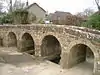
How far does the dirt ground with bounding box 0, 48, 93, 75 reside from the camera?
465 inches

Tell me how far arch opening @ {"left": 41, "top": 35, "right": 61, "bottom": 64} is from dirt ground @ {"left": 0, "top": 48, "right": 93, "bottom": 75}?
109 cm

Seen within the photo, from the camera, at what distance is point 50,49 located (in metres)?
16.6

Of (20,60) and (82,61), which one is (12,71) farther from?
(82,61)

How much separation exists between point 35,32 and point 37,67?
3925 mm

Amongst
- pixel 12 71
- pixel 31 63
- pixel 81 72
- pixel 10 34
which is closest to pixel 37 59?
pixel 31 63

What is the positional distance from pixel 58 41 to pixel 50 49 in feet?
4.12

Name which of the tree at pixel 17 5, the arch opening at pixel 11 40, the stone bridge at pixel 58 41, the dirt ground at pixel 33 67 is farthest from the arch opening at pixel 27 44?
the tree at pixel 17 5

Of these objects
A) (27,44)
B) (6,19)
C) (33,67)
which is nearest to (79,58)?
(33,67)

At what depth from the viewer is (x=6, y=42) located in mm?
20266

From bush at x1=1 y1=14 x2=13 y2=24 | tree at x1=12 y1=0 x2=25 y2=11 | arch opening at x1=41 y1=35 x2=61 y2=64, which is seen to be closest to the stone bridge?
arch opening at x1=41 y1=35 x2=61 y2=64

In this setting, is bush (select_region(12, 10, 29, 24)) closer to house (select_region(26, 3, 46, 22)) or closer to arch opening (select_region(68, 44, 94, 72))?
arch opening (select_region(68, 44, 94, 72))

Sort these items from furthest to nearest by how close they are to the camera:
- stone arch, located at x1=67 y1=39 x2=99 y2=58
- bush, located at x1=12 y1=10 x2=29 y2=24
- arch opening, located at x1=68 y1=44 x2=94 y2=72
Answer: bush, located at x1=12 y1=10 x2=29 y2=24 < arch opening, located at x1=68 y1=44 x2=94 y2=72 < stone arch, located at x1=67 y1=39 x2=99 y2=58

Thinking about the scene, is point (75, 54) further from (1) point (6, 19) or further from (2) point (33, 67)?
Answer: (1) point (6, 19)

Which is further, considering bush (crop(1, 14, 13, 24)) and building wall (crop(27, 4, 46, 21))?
building wall (crop(27, 4, 46, 21))
